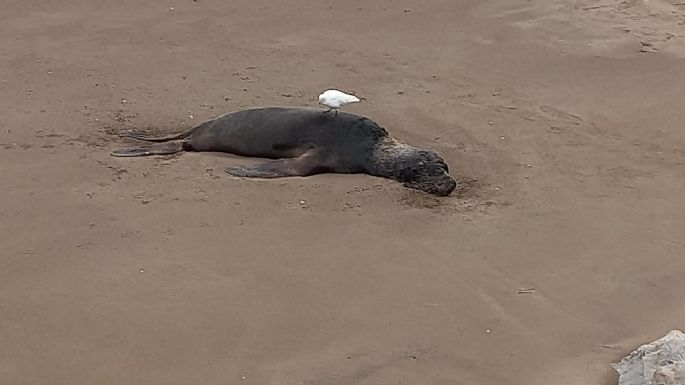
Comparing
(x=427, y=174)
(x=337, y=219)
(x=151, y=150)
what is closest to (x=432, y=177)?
(x=427, y=174)

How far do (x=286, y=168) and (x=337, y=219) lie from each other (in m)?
0.73

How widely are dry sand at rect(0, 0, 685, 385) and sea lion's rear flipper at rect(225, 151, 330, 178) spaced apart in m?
0.11

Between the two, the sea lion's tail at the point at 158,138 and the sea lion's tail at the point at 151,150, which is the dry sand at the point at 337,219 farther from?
the sea lion's tail at the point at 158,138

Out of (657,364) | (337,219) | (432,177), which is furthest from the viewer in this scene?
(432,177)

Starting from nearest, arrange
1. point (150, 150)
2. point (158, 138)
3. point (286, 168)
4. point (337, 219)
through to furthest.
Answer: point (337, 219) < point (286, 168) < point (150, 150) < point (158, 138)

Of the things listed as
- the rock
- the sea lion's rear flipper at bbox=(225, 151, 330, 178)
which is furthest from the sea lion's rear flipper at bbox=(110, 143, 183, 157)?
the rock

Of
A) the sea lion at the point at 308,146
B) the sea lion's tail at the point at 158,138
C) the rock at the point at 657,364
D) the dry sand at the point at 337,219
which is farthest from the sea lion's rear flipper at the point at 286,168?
the rock at the point at 657,364

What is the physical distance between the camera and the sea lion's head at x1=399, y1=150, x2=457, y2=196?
16.8ft

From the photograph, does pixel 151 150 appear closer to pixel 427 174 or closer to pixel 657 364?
pixel 427 174

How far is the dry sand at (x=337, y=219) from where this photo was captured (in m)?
3.64

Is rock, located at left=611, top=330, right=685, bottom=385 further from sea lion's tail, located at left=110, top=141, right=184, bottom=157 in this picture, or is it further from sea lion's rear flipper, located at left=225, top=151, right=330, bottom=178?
sea lion's tail, located at left=110, top=141, right=184, bottom=157

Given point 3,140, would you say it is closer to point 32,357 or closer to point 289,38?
point 32,357

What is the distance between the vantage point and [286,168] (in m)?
5.27

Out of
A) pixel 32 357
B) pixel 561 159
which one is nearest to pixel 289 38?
pixel 561 159
